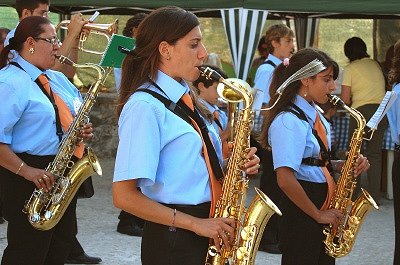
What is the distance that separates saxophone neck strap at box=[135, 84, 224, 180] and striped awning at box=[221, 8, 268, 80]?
5895 mm

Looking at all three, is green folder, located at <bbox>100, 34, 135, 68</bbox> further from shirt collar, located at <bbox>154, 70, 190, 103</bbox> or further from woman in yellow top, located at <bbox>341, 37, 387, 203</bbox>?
woman in yellow top, located at <bbox>341, 37, 387, 203</bbox>

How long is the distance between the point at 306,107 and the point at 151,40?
164cm

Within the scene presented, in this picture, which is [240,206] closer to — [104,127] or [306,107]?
[306,107]

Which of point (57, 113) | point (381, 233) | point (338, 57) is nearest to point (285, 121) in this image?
point (57, 113)

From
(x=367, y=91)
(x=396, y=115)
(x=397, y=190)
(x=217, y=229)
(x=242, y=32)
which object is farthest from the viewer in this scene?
(x=367, y=91)

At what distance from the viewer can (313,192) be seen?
4707 mm

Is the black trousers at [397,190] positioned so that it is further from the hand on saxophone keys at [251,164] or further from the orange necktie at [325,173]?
the hand on saxophone keys at [251,164]

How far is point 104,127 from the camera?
1220 centimetres

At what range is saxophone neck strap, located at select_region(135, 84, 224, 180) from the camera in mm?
3262

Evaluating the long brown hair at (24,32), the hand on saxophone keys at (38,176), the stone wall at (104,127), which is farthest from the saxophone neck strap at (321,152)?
the stone wall at (104,127)

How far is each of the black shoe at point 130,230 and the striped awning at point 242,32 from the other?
2.50 meters

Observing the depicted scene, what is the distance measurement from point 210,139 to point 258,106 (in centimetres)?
56

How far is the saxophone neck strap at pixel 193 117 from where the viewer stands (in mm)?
3262

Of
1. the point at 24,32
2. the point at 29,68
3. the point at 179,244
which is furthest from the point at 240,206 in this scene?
the point at 24,32
